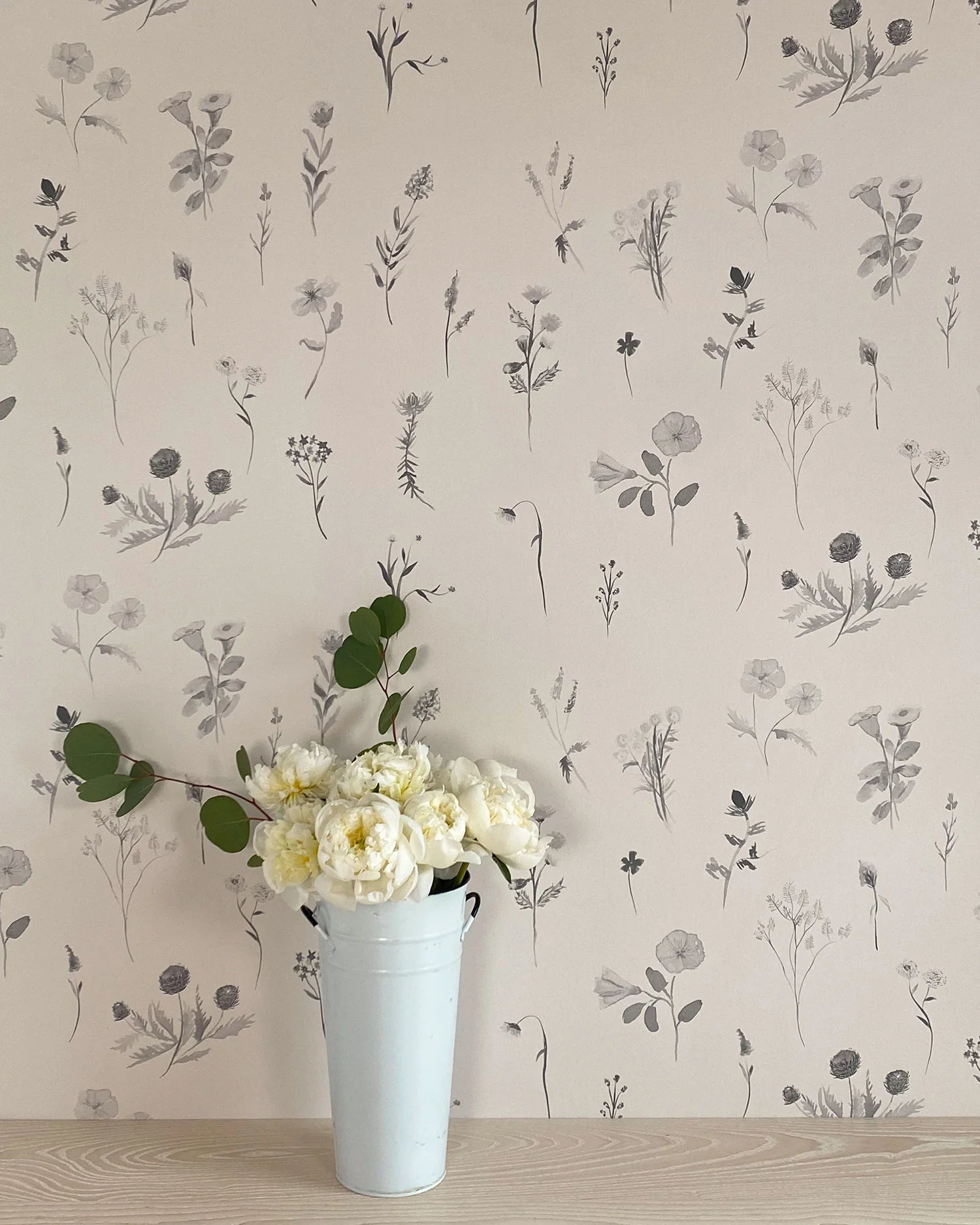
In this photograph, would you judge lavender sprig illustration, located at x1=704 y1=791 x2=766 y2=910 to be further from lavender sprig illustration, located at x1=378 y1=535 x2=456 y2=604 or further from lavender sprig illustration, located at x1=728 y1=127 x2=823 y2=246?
lavender sprig illustration, located at x1=728 y1=127 x2=823 y2=246

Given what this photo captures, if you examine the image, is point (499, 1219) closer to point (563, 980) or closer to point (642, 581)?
point (563, 980)

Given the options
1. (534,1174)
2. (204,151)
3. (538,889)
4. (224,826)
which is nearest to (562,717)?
(538,889)

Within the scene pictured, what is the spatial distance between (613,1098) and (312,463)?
0.96 m

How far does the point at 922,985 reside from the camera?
1345 millimetres

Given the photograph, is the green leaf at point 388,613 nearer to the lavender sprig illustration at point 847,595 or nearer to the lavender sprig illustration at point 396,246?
the lavender sprig illustration at point 396,246

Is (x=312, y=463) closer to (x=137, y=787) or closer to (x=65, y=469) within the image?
(x=65, y=469)

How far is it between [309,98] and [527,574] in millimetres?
704

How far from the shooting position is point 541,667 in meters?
1.34

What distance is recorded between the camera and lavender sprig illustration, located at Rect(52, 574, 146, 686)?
1.34 metres

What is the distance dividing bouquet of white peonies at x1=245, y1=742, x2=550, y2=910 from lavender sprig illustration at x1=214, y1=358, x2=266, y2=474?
0.43 m

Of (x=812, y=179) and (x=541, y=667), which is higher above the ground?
(x=812, y=179)

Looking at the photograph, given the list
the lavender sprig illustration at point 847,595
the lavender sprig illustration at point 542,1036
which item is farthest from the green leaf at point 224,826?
the lavender sprig illustration at point 847,595

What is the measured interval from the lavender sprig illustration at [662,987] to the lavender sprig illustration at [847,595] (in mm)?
449

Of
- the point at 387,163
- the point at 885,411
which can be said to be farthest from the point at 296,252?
the point at 885,411
